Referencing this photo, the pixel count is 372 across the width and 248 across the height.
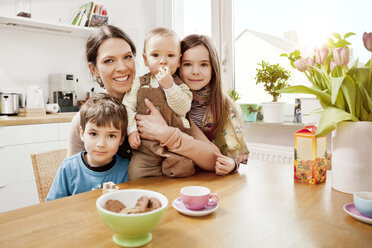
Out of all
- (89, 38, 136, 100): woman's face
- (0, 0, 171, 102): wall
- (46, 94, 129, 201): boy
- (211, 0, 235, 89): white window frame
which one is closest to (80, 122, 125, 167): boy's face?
(46, 94, 129, 201): boy

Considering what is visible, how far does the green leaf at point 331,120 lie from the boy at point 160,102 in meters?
0.50

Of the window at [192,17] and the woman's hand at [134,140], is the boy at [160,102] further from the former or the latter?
the window at [192,17]

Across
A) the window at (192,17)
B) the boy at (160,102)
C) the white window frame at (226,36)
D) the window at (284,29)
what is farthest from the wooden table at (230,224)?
the window at (192,17)

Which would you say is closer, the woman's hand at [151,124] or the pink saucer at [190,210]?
the pink saucer at [190,210]

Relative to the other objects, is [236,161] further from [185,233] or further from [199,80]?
[185,233]

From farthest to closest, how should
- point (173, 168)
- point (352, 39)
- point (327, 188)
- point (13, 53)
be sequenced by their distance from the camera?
point (13, 53) → point (352, 39) → point (173, 168) → point (327, 188)

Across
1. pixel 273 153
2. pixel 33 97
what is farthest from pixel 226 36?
pixel 33 97

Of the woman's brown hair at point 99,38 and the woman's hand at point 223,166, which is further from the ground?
the woman's brown hair at point 99,38

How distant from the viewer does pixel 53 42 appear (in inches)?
137

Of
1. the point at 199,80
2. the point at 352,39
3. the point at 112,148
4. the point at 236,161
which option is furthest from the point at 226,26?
the point at 112,148

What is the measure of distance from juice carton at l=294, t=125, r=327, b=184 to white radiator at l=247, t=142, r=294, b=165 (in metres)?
1.06

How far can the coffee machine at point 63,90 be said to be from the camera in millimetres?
3293

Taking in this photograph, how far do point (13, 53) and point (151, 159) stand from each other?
9.12ft

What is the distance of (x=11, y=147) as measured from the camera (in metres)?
2.61
